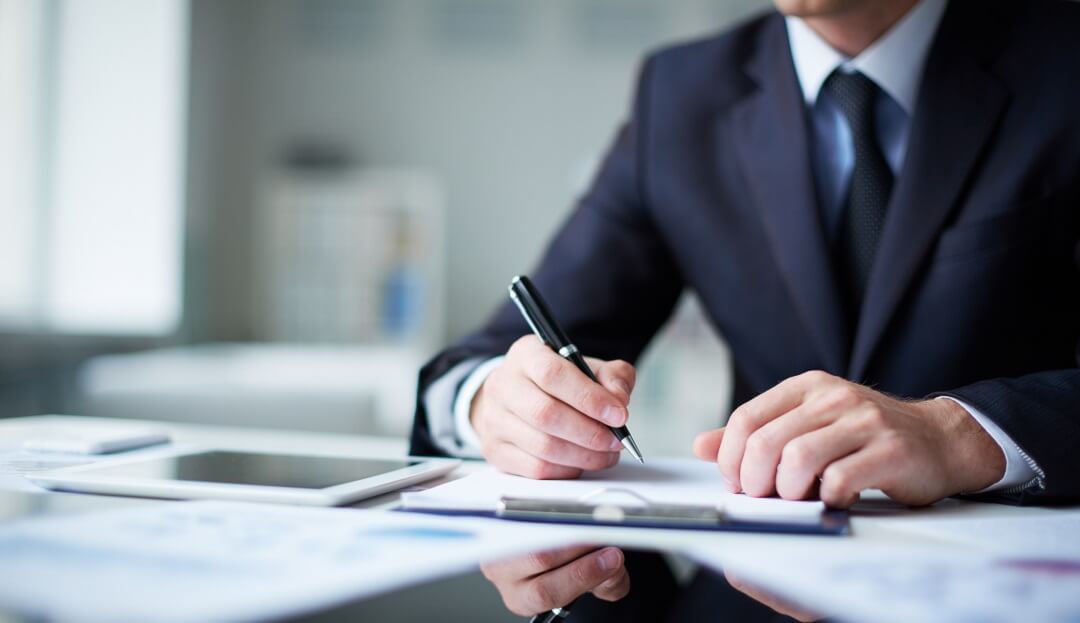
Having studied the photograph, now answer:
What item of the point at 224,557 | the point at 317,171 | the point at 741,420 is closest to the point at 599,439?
the point at 741,420

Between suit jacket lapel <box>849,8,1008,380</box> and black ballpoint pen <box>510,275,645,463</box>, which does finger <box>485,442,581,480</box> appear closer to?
black ballpoint pen <box>510,275,645,463</box>

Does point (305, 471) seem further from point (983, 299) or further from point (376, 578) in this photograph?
point (983, 299)

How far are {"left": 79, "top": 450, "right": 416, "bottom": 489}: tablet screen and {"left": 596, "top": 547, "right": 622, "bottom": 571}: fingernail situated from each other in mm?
248

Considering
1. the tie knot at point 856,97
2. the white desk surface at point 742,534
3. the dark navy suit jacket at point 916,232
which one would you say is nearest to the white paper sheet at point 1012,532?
the white desk surface at point 742,534

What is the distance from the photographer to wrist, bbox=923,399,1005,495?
2.27ft

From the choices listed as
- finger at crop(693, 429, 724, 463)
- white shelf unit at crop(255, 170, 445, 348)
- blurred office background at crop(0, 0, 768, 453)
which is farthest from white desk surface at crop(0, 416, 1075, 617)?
white shelf unit at crop(255, 170, 445, 348)

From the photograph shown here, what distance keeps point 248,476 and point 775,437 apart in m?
0.41

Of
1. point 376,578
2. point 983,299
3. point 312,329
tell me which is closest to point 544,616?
point 376,578

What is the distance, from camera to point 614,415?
2.45ft

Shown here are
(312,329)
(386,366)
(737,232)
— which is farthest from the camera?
(312,329)

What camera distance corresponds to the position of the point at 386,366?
3.71 meters

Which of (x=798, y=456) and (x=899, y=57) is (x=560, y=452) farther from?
(x=899, y=57)

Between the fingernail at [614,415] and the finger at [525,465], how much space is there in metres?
0.06

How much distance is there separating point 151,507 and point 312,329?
16.0 feet
